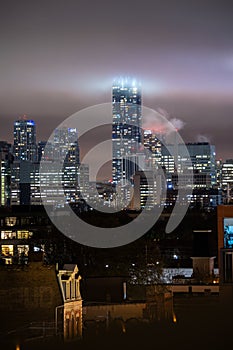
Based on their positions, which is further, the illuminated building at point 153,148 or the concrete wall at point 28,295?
the illuminated building at point 153,148

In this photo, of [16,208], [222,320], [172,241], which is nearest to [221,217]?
[222,320]

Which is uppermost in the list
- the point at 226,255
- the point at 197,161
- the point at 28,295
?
the point at 197,161

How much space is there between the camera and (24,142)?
193 m

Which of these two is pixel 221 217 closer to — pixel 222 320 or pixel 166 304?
pixel 166 304

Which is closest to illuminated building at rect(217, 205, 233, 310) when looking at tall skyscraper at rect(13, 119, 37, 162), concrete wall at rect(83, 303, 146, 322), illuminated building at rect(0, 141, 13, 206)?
concrete wall at rect(83, 303, 146, 322)

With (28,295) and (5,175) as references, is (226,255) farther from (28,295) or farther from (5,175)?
(5,175)

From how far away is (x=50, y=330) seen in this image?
13875 millimetres

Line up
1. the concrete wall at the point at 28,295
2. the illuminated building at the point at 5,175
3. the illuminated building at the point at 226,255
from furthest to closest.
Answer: the illuminated building at the point at 5,175, the illuminated building at the point at 226,255, the concrete wall at the point at 28,295

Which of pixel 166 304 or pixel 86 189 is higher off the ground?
pixel 86 189

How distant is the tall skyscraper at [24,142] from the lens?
188 m

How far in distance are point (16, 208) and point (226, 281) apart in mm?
55257

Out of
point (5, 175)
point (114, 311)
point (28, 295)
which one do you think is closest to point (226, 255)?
point (114, 311)

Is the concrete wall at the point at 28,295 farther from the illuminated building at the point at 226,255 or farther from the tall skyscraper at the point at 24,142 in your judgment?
the tall skyscraper at the point at 24,142

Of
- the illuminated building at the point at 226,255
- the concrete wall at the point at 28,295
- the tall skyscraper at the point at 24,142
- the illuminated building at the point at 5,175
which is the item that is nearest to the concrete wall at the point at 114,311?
the illuminated building at the point at 226,255
